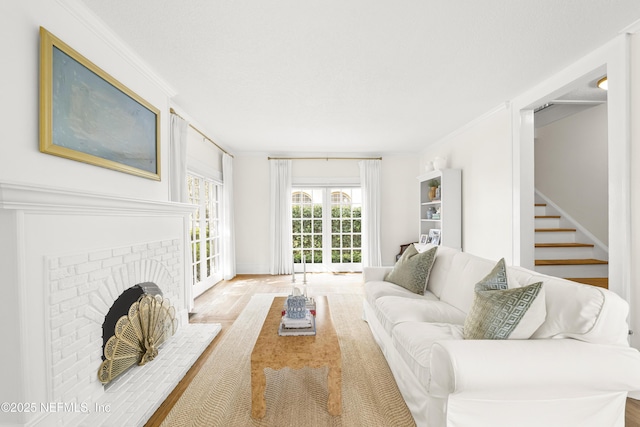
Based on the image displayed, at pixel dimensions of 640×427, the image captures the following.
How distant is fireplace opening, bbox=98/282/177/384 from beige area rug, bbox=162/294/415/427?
19.0 inches

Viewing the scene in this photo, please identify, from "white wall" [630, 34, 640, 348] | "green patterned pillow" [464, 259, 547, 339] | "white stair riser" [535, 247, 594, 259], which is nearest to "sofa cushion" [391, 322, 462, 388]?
"green patterned pillow" [464, 259, 547, 339]

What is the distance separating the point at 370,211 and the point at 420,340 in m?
4.24

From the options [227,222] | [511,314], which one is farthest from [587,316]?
[227,222]

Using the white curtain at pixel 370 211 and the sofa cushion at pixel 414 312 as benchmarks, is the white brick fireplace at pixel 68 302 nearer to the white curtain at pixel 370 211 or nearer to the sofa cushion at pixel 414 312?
the sofa cushion at pixel 414 312

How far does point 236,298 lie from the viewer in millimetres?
4367

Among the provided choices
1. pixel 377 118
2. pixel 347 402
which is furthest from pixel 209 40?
pixel 347 402

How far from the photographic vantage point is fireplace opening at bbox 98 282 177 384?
81.2 inches

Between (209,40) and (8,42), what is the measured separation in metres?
1.08

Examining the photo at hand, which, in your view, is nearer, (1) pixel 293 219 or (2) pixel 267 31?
(2) pixel 267 31

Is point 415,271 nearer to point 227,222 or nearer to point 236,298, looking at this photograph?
point 236,298

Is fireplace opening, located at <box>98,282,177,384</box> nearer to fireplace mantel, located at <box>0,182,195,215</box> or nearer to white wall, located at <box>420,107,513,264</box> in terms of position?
fireplace mantel, located at <box>0,182,195,215</box>

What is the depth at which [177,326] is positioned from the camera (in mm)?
2986

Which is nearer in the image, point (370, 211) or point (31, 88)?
point (31, 88)

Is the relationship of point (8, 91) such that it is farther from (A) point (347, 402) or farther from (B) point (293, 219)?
(B) point (293, 219)
